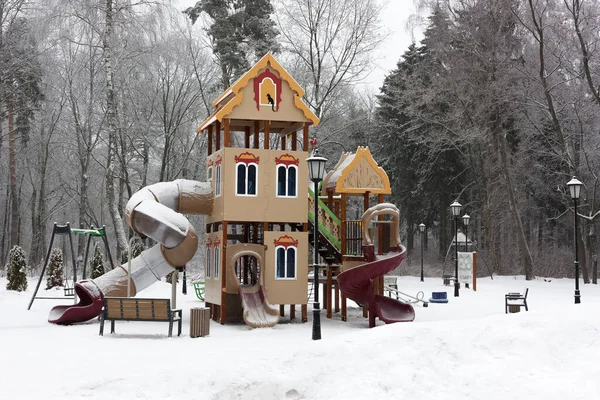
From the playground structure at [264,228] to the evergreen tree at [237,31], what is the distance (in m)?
17.4

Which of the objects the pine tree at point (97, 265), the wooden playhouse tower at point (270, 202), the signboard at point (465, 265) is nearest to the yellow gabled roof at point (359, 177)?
the wooden playhouse tower at point (270, 202)

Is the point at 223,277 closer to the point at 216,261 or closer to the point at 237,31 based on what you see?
the point at 216,261

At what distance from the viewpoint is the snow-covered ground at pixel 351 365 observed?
10.6m

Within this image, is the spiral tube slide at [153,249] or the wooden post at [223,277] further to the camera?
the wooden post at [223,277]

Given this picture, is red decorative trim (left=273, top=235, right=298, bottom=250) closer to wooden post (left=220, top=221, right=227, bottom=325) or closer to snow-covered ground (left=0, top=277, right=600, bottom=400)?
wooden post (left=220, top=221, right=227, bottom=325)

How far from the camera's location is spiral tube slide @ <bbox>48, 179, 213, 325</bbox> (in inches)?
752

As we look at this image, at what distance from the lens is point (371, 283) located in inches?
791

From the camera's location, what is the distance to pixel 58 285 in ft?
104

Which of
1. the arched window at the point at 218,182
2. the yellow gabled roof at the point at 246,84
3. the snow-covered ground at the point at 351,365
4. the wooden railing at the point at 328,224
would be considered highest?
the yellow gabled roof at the point at 246,84

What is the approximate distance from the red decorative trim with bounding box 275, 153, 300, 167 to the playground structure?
0.10 ft

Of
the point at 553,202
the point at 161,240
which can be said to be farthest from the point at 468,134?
the point at 161,240

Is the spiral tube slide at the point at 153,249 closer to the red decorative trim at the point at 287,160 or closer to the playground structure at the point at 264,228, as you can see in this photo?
the playground structure at the point at 264,228

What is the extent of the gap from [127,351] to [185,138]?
1233 inches

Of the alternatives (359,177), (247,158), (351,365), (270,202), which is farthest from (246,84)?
(351,365)
